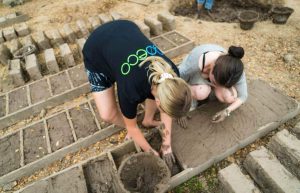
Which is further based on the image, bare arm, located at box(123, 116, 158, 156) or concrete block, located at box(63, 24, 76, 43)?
concrete block, located at box(63, 24, 76, 43)

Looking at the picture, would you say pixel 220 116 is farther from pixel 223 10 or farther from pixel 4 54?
pixel 4 54

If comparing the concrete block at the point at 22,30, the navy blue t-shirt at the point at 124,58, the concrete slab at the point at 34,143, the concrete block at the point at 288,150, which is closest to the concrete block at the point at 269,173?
the concrete block at the point at 288,150

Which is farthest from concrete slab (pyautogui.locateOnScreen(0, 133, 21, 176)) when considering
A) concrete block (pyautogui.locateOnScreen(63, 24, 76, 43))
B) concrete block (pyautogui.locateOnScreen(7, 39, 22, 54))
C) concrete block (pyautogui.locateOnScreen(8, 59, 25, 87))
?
concrete block (pyautogui.locateOnScreen(63, 24, 76, 43))

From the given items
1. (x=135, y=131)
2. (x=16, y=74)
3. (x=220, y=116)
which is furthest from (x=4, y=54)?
(x=220, y=116)

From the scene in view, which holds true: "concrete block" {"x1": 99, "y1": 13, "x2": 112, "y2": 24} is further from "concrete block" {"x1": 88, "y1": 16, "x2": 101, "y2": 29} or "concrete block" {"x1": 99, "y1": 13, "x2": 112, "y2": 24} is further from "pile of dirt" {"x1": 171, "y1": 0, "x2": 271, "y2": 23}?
"pile of dirt" {"x1": 171, "y1": 0, "x2": 271, "y2": 23}

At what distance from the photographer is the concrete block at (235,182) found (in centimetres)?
232

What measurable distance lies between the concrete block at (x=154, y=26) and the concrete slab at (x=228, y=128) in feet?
6.92

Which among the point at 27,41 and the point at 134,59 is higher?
the point at 134,59

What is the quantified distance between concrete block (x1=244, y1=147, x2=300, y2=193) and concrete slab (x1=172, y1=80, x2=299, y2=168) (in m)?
0.31

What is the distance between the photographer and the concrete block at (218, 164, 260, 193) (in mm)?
2318

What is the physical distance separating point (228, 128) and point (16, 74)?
3.20 meters

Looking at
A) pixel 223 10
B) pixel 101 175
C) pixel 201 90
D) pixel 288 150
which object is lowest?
pixel 223 10

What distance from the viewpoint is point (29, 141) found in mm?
3223

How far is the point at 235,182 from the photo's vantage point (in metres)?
2.37
